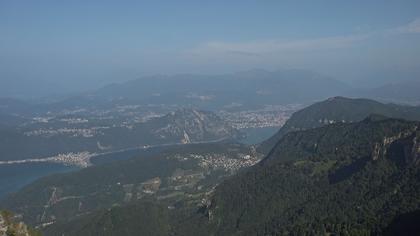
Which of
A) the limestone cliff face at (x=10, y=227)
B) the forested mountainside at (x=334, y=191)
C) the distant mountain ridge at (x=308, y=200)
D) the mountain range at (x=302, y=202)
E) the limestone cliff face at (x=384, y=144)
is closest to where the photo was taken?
the limestone cliff face at (x=10, y=227)

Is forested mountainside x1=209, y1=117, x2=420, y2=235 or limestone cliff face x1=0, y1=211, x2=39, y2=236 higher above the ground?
limestone cliff face x1=0, y1=211, x2=39, y2=236

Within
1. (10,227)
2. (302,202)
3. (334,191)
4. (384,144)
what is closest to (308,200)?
(302,202)

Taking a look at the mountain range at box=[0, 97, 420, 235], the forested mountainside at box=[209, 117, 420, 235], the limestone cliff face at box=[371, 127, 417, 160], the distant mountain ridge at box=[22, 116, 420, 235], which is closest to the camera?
the forested mountainside at box=[209, 117, 420, 235]

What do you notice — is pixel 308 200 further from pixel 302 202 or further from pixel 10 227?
pixel 10 227

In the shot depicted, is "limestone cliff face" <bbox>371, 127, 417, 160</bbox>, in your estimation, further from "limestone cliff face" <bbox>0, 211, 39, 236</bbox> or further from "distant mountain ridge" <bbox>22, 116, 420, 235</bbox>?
"limestone cliff face" <bbox>0, 211, 39, 236</bbox>

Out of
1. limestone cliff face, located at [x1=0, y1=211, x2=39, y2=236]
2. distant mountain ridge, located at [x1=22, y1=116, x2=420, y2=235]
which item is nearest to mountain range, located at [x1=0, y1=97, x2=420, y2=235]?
distant mountain ridge, located at [x1=22, y1=116, x2=420, y2=235]

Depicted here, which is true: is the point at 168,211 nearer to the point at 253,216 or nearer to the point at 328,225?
the point at 253,216

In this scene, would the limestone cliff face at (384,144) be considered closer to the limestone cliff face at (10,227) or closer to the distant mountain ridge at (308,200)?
the distant mountain ridge at (308,200)

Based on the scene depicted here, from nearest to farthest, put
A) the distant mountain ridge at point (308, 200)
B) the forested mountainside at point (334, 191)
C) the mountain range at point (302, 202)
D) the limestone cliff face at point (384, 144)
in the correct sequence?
the forested mountainside at point (334, 191) < the mountain range at point (302, 202) < the distant mountain ridge at point (308, 200) < the limestone cliff face at point (384, 144)

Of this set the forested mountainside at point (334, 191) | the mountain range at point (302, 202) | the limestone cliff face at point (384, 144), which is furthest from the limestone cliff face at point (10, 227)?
the limestone cliff face at point (384, 144)

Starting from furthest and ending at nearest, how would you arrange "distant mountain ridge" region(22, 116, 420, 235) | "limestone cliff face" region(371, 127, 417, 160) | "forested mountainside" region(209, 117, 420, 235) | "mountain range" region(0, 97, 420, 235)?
1. "limestone cliff face" region(371, 127, 417, 160)
2. "distant mountain ridge" region(22, 116, 420, 235)
3. "mountain range" region(0, 97, 420, 235)
4. "forested mountainside" region(209, 117, 420, 235)

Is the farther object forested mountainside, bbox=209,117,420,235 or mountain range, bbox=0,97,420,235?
mountain range, bbox=0,97,420,235

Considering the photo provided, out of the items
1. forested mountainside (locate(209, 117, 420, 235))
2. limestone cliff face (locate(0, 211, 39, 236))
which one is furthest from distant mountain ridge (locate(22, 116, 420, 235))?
limestone cliff face (locate(0, 211, 39, 236))
